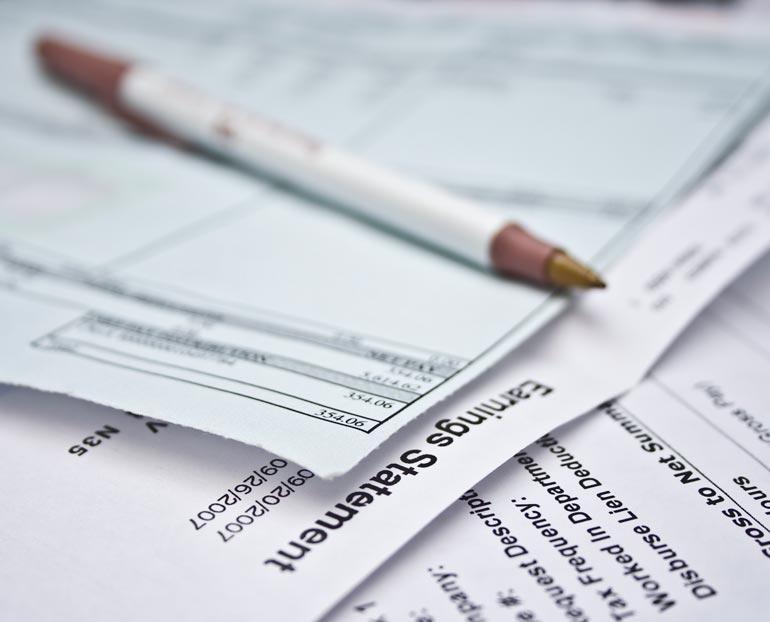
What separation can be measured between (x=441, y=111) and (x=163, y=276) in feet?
0.84

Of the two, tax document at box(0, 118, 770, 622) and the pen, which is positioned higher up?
the pen

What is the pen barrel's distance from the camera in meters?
0.43

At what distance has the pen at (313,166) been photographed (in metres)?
0.40

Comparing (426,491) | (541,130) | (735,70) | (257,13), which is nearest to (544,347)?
(426,491)

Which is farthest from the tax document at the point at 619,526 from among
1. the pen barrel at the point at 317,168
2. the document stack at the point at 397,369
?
the pen barrel at the point at 317,168

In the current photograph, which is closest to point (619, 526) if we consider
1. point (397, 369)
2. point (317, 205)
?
point (397, 369)

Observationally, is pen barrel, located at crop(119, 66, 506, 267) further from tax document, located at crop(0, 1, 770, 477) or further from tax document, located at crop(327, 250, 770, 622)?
tax document, located at crop(327, 250, 770, 622)

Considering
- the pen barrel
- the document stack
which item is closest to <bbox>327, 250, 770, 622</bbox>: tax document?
the document stack

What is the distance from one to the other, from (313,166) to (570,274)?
176 mm

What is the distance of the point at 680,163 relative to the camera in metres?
0.50

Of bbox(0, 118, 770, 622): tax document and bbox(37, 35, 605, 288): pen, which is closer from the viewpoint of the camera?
bbox(0, 118, 770, 622): tax document

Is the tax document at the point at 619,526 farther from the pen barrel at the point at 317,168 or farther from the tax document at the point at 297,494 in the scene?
the pen barrel at the point at 317,168

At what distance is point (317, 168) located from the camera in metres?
0.48

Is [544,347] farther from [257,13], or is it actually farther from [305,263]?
[257,13]
